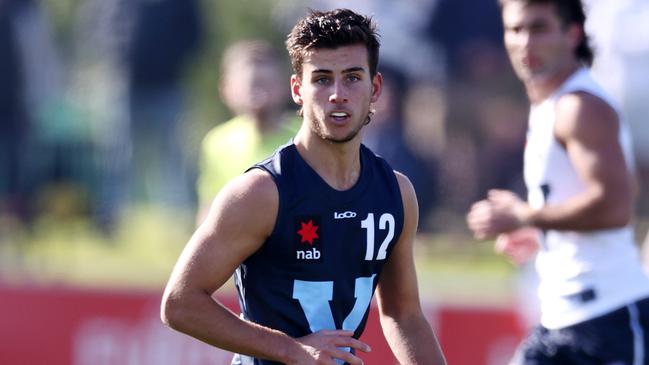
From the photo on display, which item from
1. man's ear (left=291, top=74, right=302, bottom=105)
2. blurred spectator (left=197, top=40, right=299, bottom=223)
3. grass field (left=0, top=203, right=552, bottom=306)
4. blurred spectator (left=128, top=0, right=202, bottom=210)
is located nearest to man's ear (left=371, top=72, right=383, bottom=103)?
man's ear (left=291, top=74, right=302, bottom=105)

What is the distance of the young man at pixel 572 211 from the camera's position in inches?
199

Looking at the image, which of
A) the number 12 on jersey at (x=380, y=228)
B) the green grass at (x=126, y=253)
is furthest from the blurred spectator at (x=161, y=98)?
the number 12 on jersey at (x=380, y=228)

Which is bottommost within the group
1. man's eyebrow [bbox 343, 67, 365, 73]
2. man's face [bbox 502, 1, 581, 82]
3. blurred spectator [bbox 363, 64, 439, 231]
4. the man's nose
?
the man's nose

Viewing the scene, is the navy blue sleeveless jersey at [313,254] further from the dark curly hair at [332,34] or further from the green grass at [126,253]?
the green grass at [126,253]

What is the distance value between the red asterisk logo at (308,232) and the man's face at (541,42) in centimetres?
150

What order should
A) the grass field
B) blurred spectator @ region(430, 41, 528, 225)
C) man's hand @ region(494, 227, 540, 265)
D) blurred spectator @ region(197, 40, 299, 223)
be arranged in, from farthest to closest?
blurred spectator @ region(430, 41, 528, 225) → the grass field → blurred spectator @ region(197, 40, 299, 223) → man's hand @ region(494, 227, 540, 265)

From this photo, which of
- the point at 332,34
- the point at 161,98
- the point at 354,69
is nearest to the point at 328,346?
the point at 354,69

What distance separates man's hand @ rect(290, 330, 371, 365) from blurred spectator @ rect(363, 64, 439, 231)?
5.41 m

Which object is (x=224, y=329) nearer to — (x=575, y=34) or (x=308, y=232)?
(x=308, y=232)

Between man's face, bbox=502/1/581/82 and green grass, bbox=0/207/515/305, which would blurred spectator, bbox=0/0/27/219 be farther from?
man's face, bbox=502/1/581/82

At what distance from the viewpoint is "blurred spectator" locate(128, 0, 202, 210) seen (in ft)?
37.8

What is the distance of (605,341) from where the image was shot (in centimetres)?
512

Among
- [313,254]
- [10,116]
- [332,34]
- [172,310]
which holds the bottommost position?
[172,310]

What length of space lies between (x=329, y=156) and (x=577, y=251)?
1331mm
